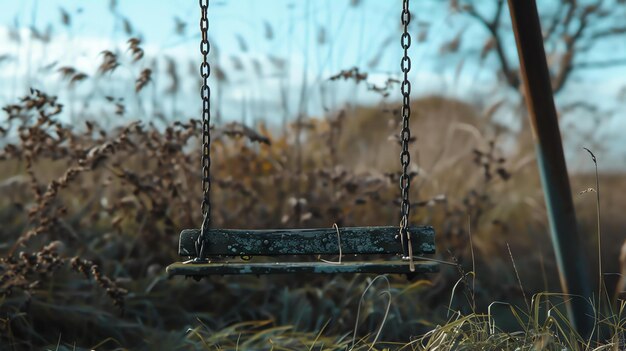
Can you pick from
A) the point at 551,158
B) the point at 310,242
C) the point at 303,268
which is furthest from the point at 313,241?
the point at 551,158

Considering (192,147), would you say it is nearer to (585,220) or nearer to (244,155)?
(244,155)

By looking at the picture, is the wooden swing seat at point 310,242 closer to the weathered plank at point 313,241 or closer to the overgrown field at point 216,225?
the weathered plank at point 313,241

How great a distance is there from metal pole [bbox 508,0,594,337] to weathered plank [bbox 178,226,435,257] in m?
1.10

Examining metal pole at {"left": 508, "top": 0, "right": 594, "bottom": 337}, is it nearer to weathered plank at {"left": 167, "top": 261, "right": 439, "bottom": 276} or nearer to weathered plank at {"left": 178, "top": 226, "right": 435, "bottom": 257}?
weathered plank at {"left": 178, "top": 226, "right": 435, "bottom": 257}

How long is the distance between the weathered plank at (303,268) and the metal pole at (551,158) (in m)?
1.30

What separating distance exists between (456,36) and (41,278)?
3931mm

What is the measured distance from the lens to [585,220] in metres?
7.05

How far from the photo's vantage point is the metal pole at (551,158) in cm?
373

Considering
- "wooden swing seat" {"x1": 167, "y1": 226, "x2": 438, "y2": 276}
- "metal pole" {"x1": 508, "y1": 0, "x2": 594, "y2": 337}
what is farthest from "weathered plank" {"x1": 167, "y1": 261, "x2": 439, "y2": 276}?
"metal pole" {"x1": 508, "y1": 0, "x2": 594, "y2": 337}

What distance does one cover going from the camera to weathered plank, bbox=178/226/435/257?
9.89 ft

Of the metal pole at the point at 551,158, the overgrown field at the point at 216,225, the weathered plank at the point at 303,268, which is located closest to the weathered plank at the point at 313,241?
the weathered plank at the point at 303,268

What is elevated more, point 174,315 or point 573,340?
point 573,340

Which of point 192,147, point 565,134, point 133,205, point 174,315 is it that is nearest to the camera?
point 174,315

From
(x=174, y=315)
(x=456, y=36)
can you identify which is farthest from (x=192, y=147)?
(x=456, y=36)
